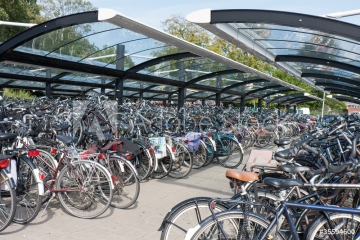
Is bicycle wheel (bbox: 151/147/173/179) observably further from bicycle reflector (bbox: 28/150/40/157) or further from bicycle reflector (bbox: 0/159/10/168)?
bicycle reflector (bbox: 0/159/10/168)

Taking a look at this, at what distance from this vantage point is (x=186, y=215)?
2.54 metres

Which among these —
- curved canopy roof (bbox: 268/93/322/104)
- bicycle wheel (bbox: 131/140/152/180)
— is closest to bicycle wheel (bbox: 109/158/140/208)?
bicycle wheel (bbox: 131/140/152/180)

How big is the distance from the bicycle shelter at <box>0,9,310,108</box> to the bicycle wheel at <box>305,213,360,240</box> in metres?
3.73

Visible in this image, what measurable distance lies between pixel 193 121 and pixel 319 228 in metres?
6.84

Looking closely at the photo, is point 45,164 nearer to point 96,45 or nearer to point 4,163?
point 4,163

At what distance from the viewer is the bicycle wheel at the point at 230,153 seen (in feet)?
23.8

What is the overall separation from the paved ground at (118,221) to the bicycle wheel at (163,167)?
0.48 meters

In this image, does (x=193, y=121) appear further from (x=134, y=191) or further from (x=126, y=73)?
(x=134, y=191)

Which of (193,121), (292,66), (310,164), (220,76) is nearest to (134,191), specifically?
(310,164)

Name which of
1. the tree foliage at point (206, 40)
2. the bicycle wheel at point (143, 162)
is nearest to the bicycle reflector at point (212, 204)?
the bicycle wheel at point (143, 162)

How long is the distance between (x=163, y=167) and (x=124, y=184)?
5.11 feet

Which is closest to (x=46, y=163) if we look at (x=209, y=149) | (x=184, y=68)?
(x=209, y=149)

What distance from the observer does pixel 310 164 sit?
4.52m

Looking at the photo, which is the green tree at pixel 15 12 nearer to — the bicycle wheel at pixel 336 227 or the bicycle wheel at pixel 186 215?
the bicycle wheel at pixel 186 215
